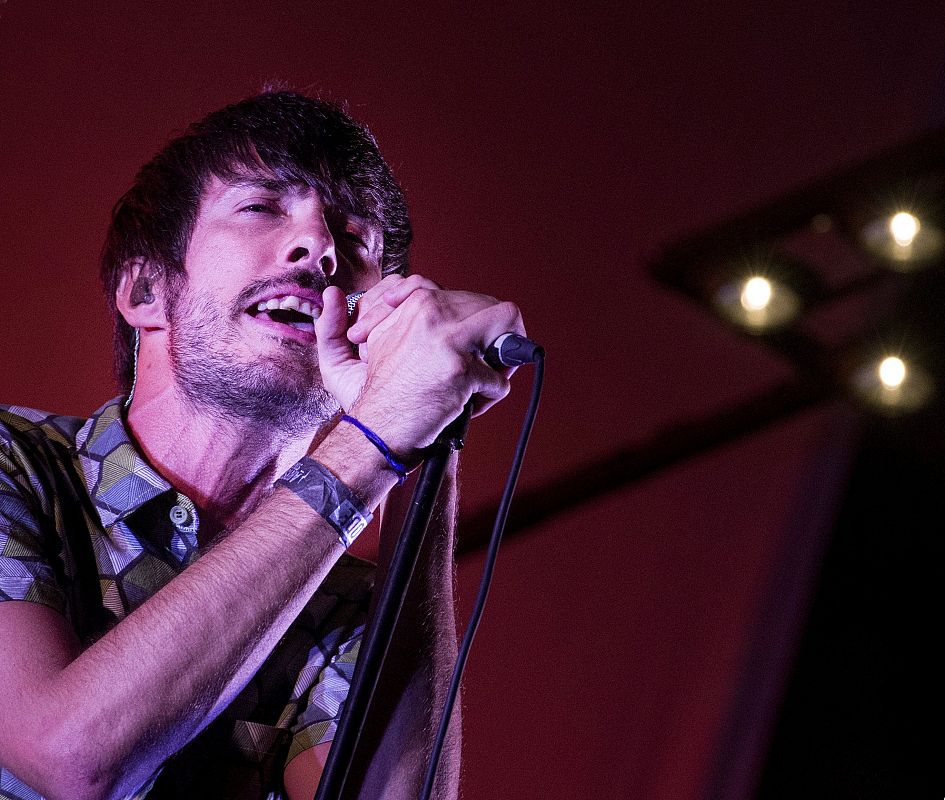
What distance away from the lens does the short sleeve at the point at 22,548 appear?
1039 millimetres

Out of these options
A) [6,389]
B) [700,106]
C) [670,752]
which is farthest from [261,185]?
[670,752]

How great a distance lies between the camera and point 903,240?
8.46 ft

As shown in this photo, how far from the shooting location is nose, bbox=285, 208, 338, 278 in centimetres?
143

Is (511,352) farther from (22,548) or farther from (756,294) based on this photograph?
(756,294)

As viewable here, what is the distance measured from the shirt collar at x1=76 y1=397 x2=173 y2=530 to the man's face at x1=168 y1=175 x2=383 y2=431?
0.14 metres

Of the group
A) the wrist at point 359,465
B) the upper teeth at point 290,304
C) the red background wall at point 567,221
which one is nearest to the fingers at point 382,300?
the wrist at point 359,465

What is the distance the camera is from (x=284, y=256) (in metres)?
1.42

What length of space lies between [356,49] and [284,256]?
58 centimetres

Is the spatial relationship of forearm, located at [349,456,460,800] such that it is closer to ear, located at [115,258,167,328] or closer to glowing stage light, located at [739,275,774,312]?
ear, located at [115,258,167,328]

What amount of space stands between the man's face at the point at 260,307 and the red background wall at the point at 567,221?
0.69ft

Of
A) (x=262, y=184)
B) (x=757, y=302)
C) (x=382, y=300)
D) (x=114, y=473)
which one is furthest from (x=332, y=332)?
(x=757, y=302)

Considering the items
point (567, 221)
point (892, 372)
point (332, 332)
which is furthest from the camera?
point (892, 372)

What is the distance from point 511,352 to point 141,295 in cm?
78

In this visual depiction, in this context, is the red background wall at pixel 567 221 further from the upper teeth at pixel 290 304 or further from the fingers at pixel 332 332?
the fingers at pixel 332 332
